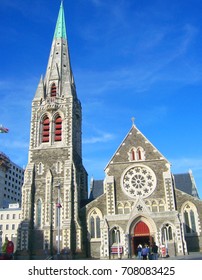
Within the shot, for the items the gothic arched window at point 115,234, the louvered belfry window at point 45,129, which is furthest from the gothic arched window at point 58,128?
the gothic arched window at point 115,234

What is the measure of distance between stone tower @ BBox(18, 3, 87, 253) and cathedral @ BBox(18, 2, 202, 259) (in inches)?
4.4

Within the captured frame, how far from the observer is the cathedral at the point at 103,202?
108 ft

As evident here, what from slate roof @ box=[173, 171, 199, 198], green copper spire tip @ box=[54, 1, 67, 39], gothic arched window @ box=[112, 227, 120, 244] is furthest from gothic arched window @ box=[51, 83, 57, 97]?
gothic arched window @ box=[112, 227, 120, 244]

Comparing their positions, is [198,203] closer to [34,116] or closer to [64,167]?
[64,167]

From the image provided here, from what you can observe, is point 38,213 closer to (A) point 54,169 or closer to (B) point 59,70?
(A) point 54,169

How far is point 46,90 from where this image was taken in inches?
1794

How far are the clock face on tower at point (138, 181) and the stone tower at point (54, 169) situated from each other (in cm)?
606

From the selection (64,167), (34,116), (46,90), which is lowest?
(64,167)

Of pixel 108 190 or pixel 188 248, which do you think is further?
pixel 108 190

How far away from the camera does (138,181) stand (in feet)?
120

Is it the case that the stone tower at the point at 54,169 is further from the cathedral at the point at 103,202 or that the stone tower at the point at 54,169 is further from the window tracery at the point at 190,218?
the window tracery at the point at 190,218

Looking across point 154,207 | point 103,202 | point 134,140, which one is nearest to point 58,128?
point 134,140
